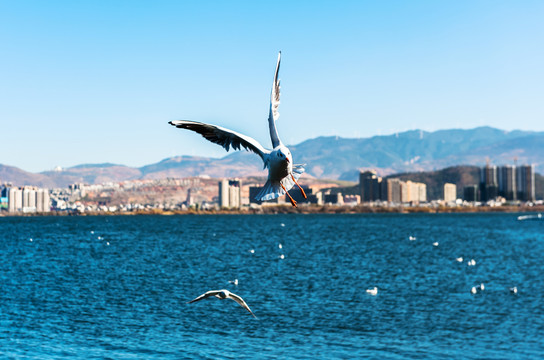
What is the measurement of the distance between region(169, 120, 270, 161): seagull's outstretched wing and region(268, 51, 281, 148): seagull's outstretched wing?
269 mm

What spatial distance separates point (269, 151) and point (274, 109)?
137 cm

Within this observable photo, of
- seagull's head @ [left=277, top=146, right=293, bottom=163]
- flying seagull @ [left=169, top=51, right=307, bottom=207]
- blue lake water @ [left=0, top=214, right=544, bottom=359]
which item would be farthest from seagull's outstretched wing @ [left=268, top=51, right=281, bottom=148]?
blue lake water @ [left=0, top=214, right=544, bottom=359]

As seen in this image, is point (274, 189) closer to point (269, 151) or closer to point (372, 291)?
point (269, 151)

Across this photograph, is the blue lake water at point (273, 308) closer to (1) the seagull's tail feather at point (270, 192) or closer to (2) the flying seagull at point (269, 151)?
(1) the seagull's tail feather at point (270, 192)

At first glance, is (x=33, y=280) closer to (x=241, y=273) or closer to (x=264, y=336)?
(x=241, y=273)

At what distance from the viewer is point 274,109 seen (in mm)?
11977

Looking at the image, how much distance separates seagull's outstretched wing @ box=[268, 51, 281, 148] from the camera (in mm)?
11167

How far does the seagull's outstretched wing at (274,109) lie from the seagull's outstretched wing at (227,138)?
0.27m

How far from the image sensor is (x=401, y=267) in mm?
94562

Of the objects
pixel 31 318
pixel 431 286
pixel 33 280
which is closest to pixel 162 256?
pixel 33 280

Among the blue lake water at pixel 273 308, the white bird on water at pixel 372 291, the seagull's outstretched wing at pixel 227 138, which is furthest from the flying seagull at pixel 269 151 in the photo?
the white bird on water at pixel 372 291

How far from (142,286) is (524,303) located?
130 feet

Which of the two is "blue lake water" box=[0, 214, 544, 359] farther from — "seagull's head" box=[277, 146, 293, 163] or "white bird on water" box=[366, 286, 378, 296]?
"seagull's head" box=[277, 146, 293, 163]

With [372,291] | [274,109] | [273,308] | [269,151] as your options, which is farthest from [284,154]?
[372,291]
